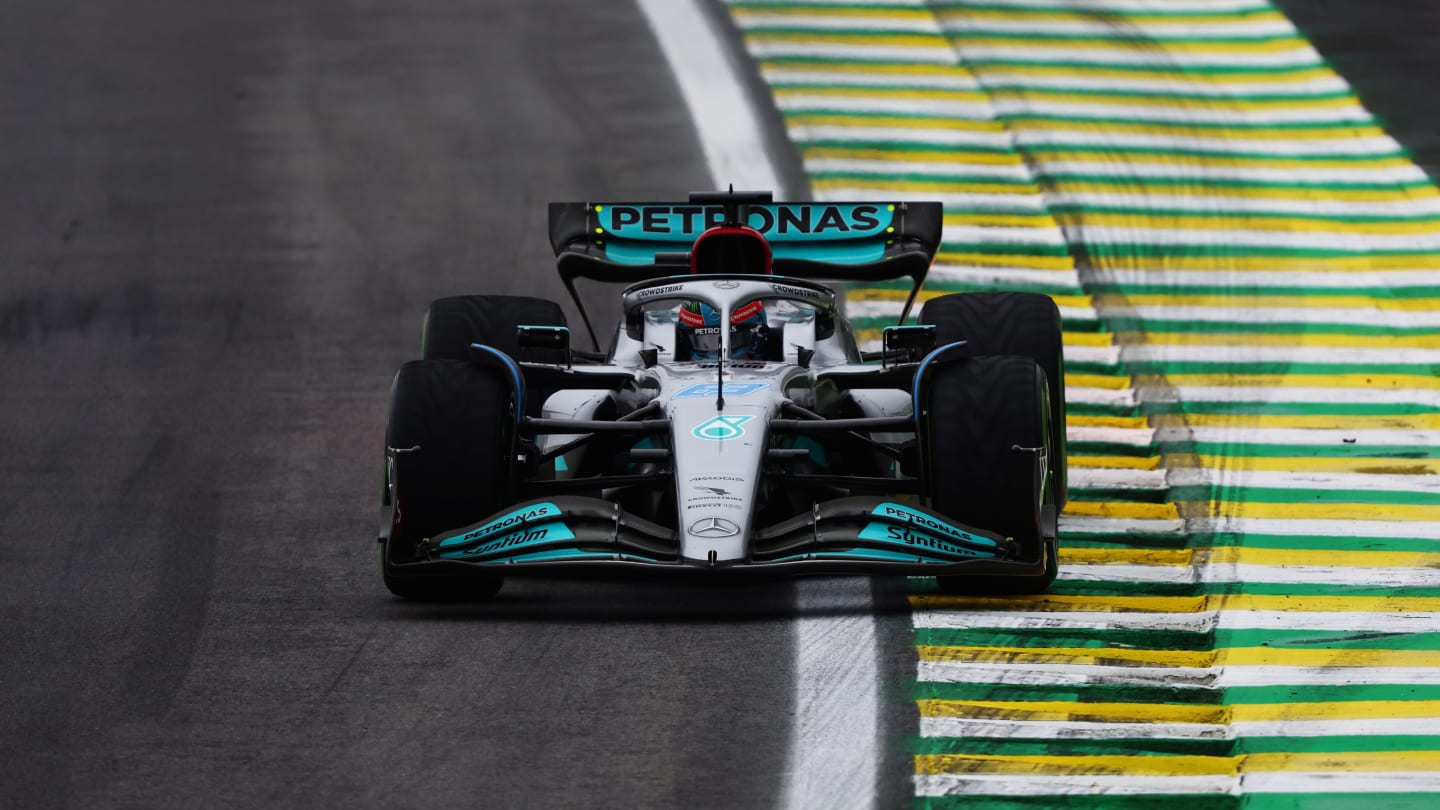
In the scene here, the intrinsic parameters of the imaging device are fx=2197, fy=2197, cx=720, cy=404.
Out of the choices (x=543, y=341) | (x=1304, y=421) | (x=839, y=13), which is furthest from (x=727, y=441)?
(x=839, y=13)

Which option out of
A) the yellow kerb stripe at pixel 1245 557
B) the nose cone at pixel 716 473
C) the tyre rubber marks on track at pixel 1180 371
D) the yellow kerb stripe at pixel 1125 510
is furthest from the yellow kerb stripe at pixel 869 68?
the nose cone at pixel 716 473

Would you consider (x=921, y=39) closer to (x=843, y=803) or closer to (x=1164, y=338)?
(x=1164, y=338)

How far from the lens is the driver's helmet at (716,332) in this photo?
39.8 feet

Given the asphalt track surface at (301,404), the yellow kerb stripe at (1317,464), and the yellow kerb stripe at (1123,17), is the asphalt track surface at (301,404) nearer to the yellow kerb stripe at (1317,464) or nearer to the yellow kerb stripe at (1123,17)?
the yellow kerb stripe at (1123,17)

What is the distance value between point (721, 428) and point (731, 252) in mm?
2519

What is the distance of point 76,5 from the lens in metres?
24.5

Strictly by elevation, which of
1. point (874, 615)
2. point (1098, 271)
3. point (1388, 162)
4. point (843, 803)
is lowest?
point (843, 803)

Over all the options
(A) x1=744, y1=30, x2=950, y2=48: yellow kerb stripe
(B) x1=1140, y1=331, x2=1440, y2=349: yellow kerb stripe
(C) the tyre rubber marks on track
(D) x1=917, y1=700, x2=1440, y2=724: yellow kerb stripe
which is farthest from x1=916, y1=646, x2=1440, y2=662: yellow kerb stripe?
(A) x1=744, y1=30, x2=950, y2=48: yellow kerb stripe

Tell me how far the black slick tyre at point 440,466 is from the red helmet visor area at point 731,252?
2.42 meters

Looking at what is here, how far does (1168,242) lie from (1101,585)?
7038 millimetres

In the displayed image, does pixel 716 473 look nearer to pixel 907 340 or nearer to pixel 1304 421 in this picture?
pixel 907 340

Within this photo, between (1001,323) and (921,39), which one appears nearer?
(1001,323)

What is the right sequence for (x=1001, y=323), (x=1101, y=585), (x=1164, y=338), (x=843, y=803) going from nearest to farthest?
1. (x=843, y=803)
2. (x=1101, y=585)
3. (x=1001, y=323)
4. (x=1164, y=338)

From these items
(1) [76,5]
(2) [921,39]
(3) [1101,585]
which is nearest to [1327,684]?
(3) [1101,585]
